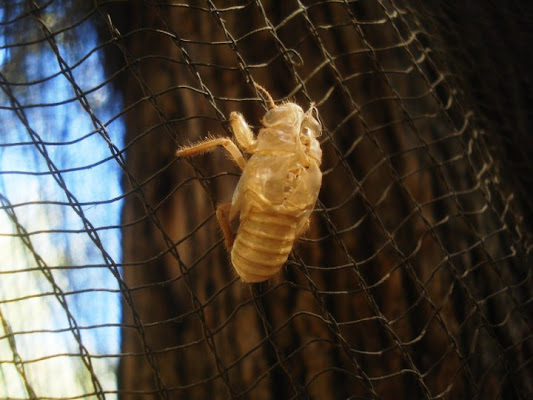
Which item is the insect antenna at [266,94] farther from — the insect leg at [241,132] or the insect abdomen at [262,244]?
the insect abdomen at [262,244]

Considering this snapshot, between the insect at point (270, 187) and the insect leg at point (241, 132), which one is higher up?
the insect leg at point (241, 132)

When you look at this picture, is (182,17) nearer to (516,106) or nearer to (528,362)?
(516,106)

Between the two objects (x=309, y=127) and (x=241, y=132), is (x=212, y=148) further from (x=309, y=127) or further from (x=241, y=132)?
(x=309, y=127)

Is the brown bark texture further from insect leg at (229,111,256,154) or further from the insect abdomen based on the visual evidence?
the insect abdomen

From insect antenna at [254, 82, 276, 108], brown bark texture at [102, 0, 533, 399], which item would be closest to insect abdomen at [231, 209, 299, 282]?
brown bark texture at [102, 0, 533, 399]

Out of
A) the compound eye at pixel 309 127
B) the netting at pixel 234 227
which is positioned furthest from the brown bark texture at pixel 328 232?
the compound eye at pixel 309 127

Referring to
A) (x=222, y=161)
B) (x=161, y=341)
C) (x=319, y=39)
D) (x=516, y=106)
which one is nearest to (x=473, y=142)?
(x=516, y=106)
